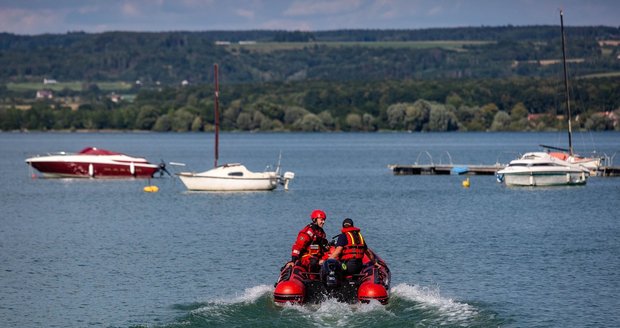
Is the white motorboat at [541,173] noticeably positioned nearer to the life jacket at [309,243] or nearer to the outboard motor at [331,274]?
the life jacket at [309,243]

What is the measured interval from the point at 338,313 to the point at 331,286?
78cm

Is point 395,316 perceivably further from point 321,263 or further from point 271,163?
point 271,163

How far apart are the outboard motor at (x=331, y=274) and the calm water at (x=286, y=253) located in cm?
58

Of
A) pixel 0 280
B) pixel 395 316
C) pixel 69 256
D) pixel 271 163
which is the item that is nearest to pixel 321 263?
pixel 395 316

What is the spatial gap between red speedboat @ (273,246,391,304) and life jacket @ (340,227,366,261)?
18.0 inches

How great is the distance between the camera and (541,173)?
80375mm

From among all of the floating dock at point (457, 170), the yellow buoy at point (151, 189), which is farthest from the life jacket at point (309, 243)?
the floating dock at point (457, 170)

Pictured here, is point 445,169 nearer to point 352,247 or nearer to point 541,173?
point 541,173

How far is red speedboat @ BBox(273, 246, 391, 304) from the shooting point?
31.5 metres

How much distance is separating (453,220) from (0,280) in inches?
1044

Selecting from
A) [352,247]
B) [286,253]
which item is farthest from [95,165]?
[352,247]

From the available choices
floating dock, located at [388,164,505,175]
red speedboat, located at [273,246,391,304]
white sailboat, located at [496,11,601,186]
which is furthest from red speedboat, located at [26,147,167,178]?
red speedboat, located at [273,246,391,304]

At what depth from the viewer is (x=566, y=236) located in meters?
53.1

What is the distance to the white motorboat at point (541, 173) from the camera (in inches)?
3164
